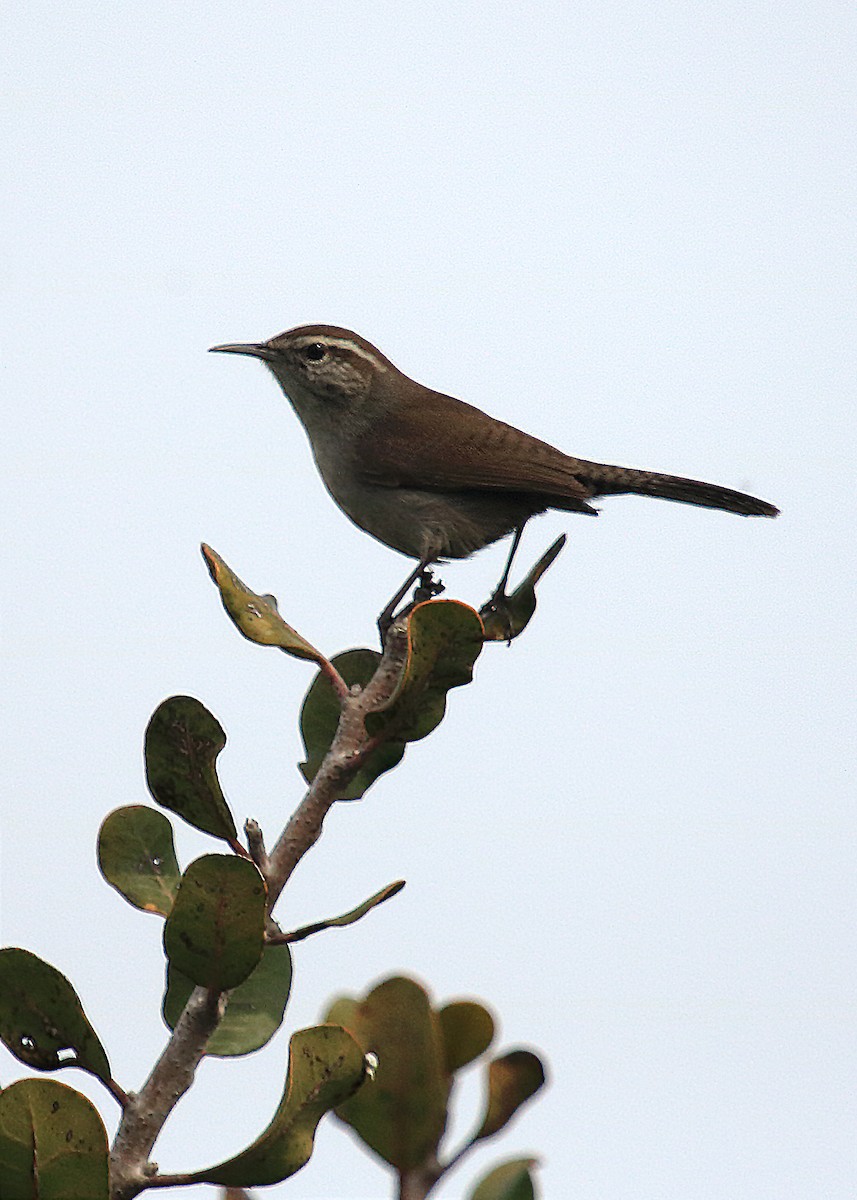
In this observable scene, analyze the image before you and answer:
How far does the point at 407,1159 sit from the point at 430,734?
0.68 m

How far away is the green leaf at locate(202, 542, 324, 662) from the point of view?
2443 mm

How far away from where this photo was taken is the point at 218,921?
Result: 6.43 ft

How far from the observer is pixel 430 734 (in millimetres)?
2373

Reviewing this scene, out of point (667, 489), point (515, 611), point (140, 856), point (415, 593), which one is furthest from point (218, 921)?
point (667, 489)

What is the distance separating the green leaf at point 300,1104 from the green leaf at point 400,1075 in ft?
0.26

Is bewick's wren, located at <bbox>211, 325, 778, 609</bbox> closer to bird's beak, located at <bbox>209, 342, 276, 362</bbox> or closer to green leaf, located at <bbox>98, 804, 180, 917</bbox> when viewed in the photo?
bird's beak, located at <bbox>209, 342, 276, 362</bbox>

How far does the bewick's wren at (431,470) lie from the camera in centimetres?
535

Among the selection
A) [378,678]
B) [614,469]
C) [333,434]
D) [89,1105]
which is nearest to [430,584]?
[614,469]

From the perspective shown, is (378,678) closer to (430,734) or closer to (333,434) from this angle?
(430,734)

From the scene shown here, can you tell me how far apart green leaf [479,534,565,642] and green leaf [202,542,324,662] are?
50 cm

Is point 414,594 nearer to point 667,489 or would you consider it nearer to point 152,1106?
point 667,489

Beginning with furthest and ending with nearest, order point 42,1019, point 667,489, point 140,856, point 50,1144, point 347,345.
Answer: point 347,345 → point 667,489 → point 140,856 → point 42,1019 → point 50,1144

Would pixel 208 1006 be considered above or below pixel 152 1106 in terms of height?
above

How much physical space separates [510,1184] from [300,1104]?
1.04 feet
